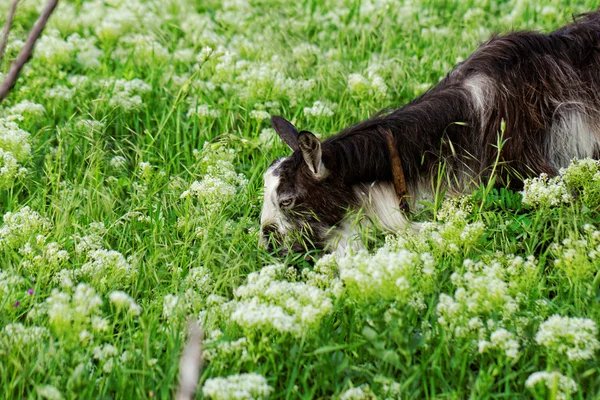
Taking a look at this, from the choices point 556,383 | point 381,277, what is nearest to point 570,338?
point 556,383

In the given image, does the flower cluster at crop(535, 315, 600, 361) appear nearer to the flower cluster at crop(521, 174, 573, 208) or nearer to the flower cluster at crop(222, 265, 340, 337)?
the flower cluster at crop(222, 265, 340, 337)

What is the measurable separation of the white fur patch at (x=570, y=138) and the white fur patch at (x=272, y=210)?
5.02 ft

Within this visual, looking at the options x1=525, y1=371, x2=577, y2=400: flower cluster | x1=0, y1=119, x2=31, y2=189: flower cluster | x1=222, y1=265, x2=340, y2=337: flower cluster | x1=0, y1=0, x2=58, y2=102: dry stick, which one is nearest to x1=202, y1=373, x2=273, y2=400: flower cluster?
x1=222, y1=265, x2=340, y2=337: flower cluster

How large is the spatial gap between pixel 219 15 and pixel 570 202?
4.18 metres

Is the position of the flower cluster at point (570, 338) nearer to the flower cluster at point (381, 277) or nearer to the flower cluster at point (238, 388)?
the flower cluster at point (381, 277)

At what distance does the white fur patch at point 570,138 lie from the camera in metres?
4.96

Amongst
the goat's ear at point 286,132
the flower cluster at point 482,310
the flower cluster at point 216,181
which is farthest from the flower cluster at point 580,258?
the flower cluster at point 216,181

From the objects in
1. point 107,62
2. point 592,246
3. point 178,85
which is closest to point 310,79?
point 178,85

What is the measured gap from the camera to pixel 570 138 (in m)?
4.98

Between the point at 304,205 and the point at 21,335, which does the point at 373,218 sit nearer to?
the point at 304,205

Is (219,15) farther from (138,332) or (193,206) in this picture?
(138,332)

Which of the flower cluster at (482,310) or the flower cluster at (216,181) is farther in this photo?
the flower cluster at (216,181)

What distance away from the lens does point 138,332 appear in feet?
12.1

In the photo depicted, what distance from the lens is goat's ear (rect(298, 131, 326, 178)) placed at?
4.46 m
